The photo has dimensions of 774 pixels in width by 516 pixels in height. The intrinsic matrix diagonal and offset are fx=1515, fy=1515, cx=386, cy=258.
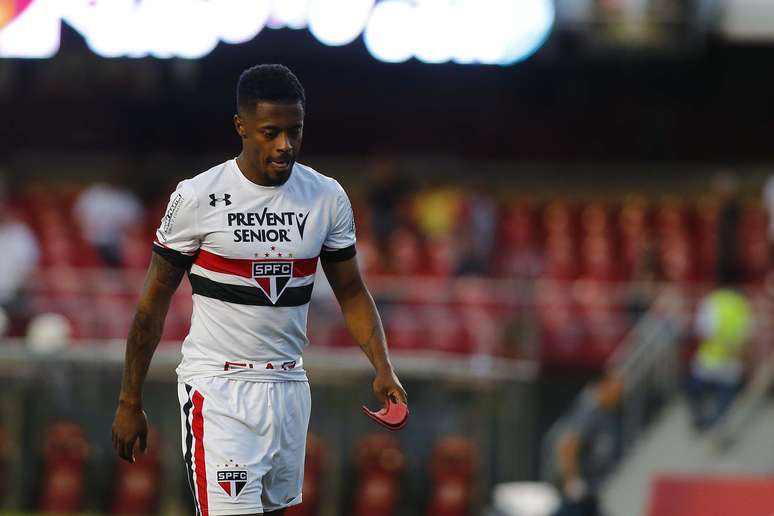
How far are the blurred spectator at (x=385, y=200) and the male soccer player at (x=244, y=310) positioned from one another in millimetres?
9730

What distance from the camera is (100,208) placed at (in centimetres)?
1608

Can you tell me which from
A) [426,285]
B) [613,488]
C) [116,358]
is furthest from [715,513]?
[116,358]

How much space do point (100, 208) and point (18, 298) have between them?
344cm

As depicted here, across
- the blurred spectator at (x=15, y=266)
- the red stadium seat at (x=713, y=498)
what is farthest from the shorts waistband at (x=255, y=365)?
the blurred spectator at (x=15, y=266)

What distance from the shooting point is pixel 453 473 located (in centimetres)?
1164

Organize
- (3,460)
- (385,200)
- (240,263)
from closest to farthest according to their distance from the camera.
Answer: (240,263)
(3,460)
(385,200)

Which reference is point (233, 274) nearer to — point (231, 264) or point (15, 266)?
point (231, 264)

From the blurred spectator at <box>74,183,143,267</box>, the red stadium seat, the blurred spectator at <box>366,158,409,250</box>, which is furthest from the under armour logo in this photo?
the blurred spectator at <box>74,183,143,267</box>

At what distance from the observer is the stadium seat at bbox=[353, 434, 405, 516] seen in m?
11.8

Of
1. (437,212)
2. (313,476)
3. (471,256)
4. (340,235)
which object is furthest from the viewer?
(437,212)

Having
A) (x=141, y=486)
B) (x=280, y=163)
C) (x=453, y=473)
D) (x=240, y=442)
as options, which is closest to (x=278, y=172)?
(x=280, y=163)

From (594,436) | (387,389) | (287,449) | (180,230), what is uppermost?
(180,230)

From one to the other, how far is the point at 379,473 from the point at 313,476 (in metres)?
0.54

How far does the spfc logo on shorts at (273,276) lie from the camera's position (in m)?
4.70
